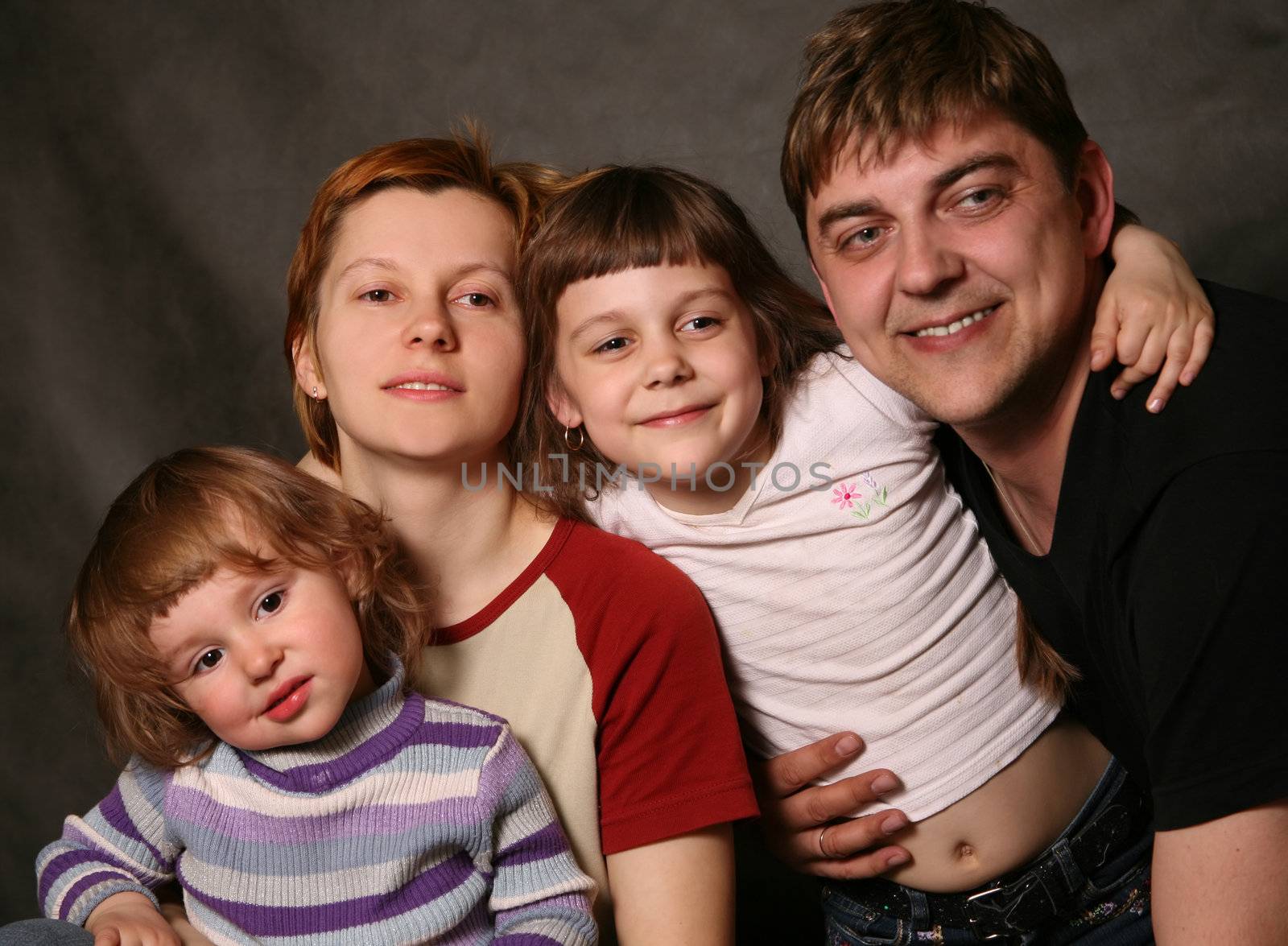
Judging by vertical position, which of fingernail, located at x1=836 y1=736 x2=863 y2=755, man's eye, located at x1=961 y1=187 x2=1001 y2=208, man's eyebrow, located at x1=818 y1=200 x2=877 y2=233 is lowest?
fingernail, located at x1=836 y1=736 x2=863 y2=755

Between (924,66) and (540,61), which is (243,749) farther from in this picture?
(540,61)

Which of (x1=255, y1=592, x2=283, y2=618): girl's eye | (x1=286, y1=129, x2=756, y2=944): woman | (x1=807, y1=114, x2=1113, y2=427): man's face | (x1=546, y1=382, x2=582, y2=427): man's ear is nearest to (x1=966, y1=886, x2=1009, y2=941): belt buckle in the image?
(x1=286, y1=129, x2=756, y2=944): woman

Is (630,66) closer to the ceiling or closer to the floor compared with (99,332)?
closer to the ceiling

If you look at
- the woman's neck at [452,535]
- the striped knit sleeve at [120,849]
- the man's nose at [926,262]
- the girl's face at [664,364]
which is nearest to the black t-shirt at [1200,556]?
the man's nose at [926,262]

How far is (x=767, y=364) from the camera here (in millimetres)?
2104

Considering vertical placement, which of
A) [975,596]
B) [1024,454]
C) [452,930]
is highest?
[1024,454]

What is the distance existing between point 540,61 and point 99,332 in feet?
3.88

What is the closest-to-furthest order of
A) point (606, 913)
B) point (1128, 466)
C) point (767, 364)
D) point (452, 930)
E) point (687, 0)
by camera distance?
point (1128, 466) < point (452, 930) < point (606, 913) < point (767, 364) < point (687, 0)

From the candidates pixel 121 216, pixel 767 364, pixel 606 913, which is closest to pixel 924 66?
pixel 767 364

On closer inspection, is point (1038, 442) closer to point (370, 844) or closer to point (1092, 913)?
point (1092, 913)

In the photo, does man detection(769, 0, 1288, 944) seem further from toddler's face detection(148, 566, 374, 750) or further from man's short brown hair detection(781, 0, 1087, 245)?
toddler's face detection(148, 566, 374, 750)

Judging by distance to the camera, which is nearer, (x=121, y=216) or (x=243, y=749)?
(x=243, y=749)

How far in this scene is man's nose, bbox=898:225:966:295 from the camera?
1721 mm

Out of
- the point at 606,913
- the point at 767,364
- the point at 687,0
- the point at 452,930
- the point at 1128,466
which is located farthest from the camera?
the point at 687,0
